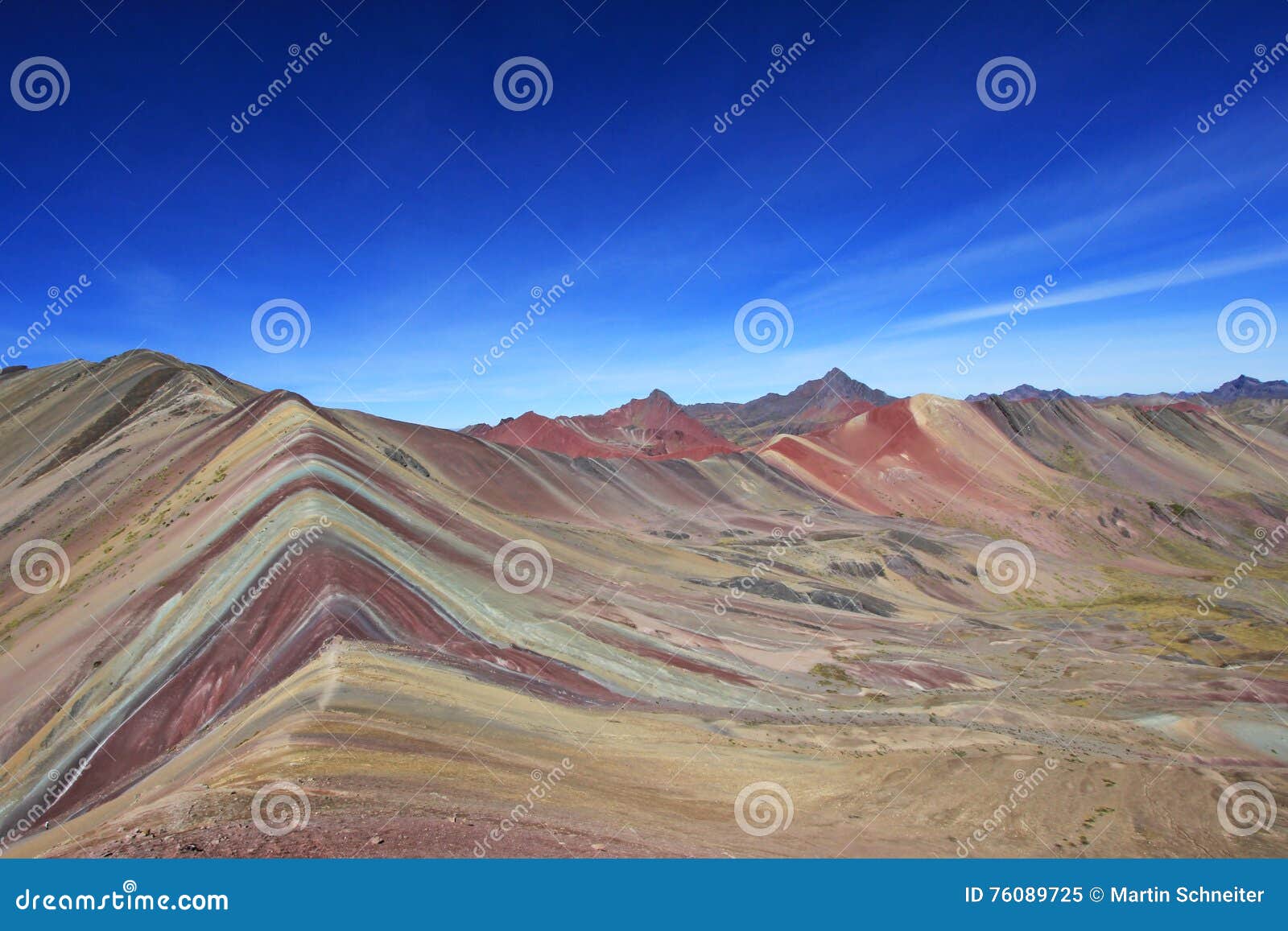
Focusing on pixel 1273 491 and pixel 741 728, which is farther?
pixel 1273 491

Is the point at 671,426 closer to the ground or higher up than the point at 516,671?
higher up

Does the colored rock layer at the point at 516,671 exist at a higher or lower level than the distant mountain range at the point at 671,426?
lower

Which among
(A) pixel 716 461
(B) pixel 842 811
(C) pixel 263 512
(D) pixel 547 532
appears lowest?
(B) pixel 842 811

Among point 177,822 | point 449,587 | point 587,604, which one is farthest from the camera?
point 587,604

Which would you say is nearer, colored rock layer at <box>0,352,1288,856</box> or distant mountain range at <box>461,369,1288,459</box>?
colored rock layer at <box>0,352,1288,856</box>

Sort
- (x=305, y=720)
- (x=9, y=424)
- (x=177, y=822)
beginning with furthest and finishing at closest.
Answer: (x=9, y=424) → (x=305, y=720) → (x=177, y=822)

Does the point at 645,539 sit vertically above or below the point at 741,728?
above

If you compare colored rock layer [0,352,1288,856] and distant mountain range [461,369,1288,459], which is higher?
distant mountain range [461,369,1288,459]

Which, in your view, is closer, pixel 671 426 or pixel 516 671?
pixel 516 671

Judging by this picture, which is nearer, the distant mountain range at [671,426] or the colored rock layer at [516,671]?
the colored rock layer at [516,671]

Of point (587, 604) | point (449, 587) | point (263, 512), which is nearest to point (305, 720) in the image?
point (449, 587)

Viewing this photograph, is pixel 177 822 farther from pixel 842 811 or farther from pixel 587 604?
pixel 587 604
